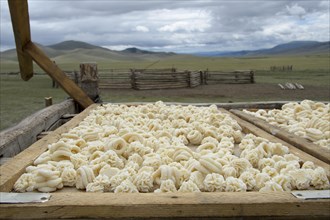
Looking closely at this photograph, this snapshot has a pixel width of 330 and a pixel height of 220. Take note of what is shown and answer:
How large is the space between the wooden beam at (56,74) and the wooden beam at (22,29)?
0.10 m

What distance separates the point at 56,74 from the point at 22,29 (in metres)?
1.18

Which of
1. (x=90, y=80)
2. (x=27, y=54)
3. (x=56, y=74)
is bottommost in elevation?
(x=90, y=80)

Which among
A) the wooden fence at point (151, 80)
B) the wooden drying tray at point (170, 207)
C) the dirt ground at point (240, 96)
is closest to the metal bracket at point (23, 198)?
the wooden drying tray at point (170, 207)

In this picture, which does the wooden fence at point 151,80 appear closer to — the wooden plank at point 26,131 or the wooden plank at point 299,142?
the wooden plank at point 26,131

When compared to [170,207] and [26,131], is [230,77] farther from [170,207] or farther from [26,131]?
[170,207]

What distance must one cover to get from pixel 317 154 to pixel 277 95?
16596 mm

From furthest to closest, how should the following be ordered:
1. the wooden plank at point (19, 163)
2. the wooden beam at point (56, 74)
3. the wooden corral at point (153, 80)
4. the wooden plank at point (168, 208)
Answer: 1. the wooden corral at point (153, 80)
2. the wooden beam at point (56, 74)
3. the wooden plank at point (19, 163)
4. the wooden plank at point (168, 208)

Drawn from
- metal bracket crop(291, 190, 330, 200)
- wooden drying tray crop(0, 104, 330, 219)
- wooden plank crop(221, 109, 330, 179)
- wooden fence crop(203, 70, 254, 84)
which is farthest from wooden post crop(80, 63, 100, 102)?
wooden fence crop(203, 70, 254, 84)

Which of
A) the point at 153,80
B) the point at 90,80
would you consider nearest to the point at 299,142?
the point at 90,80

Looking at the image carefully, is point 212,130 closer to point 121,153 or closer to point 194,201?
point 121,153

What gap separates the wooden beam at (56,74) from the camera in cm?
555

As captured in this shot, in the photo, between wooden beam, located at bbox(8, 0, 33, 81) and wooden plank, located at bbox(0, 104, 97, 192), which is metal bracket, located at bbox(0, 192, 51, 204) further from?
wooden beam, located at bbox(8, 0, 33, 81)

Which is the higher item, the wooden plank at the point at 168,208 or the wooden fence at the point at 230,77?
the wooden plank at the point at 168,208

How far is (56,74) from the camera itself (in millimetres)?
6059
